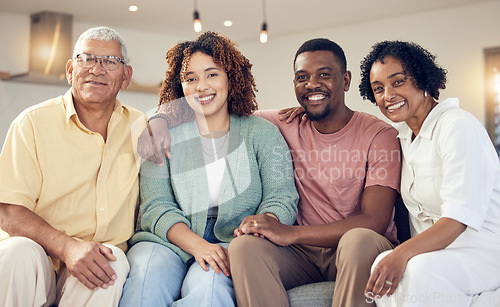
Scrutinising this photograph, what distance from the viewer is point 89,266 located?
1442mm

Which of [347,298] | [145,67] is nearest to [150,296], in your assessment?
[347,298]

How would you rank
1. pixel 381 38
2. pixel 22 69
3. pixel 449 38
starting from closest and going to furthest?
1. pixel 449 38
2. pixel 22 69
3. pixel 381 38

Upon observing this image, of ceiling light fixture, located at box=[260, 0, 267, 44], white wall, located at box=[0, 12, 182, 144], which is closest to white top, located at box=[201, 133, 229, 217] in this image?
ceiling light fixture, located at box=[260, 0, 267, 44]

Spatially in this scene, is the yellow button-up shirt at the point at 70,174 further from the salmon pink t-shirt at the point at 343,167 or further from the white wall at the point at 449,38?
the white wall at the point at 449,38

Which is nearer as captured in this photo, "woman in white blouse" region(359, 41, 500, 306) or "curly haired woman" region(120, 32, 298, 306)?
"woman in white blouse" region(359, 41, 500, 306)

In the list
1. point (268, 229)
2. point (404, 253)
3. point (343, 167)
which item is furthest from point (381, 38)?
point (404, 253)

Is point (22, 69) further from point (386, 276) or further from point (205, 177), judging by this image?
point (386, 276)

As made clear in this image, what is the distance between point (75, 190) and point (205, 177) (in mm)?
460

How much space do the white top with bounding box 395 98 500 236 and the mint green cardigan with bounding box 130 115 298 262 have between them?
436 mm

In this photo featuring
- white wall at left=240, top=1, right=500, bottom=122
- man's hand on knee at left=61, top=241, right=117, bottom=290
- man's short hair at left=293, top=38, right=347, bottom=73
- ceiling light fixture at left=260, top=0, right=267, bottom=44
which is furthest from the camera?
white wall at left=240, top=1, right=500, bottom=122

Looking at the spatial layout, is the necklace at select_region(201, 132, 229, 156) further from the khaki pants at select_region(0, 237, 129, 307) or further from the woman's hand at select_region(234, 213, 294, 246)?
the khaki pants at select_region(0, 237, 129, 307)

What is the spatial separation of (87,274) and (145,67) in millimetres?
6132

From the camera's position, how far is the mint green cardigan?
1706mm

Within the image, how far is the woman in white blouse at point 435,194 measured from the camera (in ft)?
4.32
